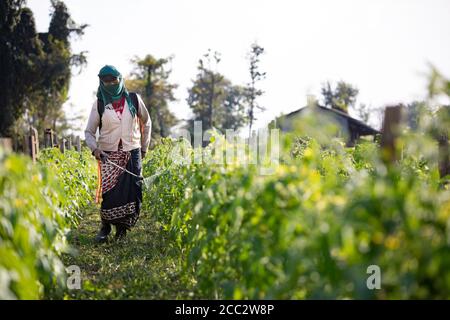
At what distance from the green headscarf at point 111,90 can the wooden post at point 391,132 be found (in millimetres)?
3104

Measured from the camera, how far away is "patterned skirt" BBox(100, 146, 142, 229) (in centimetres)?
473

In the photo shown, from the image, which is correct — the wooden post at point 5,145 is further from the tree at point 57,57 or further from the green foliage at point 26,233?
the tree at point 57,57

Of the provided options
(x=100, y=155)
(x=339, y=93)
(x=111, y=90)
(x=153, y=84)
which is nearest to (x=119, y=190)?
(x=100, y=155)

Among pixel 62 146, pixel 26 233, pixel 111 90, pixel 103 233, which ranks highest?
pixel 111 90

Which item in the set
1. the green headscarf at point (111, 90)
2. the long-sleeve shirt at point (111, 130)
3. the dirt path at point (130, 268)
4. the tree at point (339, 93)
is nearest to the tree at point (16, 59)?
the long-sleeve shirt at point (111, 130)

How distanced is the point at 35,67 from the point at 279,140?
2634cm

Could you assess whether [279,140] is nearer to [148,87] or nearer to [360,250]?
[360,250]

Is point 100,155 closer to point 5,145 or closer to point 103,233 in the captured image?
point 103,233

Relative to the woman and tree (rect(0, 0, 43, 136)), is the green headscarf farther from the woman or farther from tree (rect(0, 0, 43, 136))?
tree (rect(0, 0, 43, 136))

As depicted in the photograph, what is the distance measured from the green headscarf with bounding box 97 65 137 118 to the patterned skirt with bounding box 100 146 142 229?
0.48 m

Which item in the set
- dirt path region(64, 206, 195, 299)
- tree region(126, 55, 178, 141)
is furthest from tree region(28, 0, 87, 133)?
dirt path region(64, 206, 195, 299)

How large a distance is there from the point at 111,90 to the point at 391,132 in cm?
327

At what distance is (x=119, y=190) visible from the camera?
4.77 m
